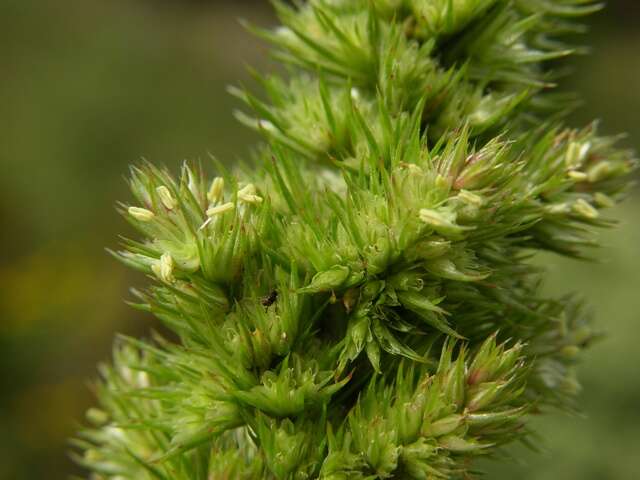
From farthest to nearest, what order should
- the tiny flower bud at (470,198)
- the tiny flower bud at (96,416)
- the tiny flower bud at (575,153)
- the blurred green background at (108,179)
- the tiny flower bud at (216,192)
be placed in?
the blurred green background at (108,179)
the tiny flower bud at (96,416)
the tiny flower bud at (575,153)
the tiny flower bud at (216,192)
the tiny flower bud at (470,198)

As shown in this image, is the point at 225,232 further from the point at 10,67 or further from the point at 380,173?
the point at 10,67

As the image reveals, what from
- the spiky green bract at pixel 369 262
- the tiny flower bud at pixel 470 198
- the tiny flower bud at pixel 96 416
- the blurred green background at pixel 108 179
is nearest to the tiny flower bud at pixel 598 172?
the spiky green bract at pixel 369 262

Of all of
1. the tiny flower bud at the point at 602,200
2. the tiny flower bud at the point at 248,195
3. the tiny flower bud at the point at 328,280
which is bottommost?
the tiny flower bud at the point at 602,200

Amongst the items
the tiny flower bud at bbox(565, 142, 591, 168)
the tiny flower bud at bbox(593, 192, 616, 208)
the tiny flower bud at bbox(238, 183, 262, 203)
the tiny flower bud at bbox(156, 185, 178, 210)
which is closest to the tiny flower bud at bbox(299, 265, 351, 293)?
the tiny flower bud at bbox(238, 183, 262, 203)

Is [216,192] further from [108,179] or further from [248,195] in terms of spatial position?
[108,179]

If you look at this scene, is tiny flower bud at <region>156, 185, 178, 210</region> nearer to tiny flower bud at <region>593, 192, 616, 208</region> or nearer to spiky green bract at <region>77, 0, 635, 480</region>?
spiky green bract at <region>77, 0, 635, 480</region>

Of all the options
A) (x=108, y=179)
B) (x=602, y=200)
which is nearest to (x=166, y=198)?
(x=602, y=200)

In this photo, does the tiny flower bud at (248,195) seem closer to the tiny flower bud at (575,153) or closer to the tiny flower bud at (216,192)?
the tiny flower bud at (216,192)
